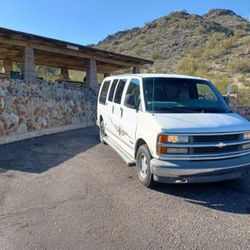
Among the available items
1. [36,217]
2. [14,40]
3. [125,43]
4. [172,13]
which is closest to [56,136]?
[14,40]

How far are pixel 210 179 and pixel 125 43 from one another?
5140 centimetres

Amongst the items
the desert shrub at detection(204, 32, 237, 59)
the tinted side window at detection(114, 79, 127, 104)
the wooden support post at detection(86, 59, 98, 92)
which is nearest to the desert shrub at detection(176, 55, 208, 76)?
the desert shrub at detection(204, 32, 237, 59)

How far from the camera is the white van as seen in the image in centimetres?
478

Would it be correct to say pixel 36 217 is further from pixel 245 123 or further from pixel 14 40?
pixel 14 40

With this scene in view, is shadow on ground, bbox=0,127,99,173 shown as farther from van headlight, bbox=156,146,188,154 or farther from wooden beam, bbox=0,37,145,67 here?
wooden beam, bbox=0,37,145,67

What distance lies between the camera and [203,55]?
3850 cm

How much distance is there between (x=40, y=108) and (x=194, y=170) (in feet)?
26.0

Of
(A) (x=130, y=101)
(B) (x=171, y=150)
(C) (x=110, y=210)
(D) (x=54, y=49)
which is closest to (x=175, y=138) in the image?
(B) (x=171, y=150)

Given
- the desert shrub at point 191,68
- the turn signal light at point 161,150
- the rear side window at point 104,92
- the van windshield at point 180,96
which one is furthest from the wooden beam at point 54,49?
the desert shrub at point 191,68

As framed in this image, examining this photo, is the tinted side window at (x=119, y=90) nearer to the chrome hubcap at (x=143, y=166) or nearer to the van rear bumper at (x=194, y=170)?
the chrome hubcap at (x=143, y=166)

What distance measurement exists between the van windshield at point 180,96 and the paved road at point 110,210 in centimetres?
149

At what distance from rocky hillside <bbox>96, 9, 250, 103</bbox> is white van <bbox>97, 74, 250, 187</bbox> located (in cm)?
1864

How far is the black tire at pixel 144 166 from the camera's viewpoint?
525cm

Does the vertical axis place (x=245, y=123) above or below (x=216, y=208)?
above
